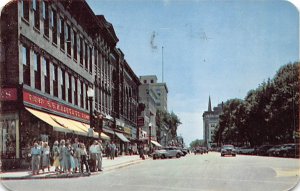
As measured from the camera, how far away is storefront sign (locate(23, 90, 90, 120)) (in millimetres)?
21234

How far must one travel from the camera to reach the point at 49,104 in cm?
2439

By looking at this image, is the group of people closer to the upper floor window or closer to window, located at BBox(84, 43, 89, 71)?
the upper floor window

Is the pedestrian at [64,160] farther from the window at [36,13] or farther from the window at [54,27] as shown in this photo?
the window at [54,27]

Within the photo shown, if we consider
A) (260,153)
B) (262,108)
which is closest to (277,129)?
(262,108)

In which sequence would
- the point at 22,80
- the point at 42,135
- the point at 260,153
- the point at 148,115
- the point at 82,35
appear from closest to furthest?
the point at 22,80, the point at 42,135, the point at 82,35, the point at 260,153, the point at 148,115

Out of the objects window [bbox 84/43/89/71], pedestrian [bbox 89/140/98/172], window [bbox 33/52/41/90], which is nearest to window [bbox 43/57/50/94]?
window [bbox 33/52/41/90]

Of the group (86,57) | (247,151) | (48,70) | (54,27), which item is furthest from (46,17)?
(247,151)

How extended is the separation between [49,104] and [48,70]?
195 cm

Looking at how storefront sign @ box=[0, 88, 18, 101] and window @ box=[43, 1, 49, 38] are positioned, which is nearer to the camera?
storefront sign @ box=[0, 88, 18, 101]

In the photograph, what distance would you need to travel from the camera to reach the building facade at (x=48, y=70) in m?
19.8

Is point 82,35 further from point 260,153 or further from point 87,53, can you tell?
point 260,153

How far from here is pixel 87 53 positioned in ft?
93.8

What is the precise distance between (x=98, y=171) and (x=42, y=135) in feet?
11.6

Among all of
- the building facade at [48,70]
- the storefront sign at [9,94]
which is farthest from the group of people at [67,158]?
the storefront sign at [9,94]
